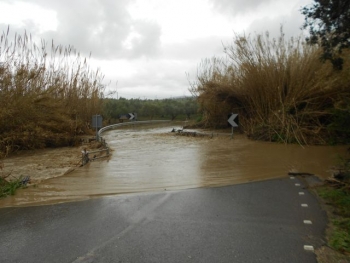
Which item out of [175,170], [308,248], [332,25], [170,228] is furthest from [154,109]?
[308,248]

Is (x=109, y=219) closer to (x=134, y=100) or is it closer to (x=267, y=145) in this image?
(x=267, y=145)

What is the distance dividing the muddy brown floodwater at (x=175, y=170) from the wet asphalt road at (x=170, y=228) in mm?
692

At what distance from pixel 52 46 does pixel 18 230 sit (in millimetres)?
13875

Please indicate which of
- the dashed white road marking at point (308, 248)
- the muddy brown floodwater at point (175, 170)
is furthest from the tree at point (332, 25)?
the dashed white road marking at point (308, 248)

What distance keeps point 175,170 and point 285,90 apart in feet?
27.0

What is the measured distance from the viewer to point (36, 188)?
21.7 feet

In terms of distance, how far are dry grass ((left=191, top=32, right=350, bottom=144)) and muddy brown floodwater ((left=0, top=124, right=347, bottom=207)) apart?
1327 millimetres

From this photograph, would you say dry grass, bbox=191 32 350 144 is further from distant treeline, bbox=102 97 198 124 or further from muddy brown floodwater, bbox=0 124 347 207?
distant treeline, bbox=102 97 198 124

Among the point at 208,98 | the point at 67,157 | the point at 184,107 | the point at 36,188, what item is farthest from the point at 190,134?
the point at 184,107

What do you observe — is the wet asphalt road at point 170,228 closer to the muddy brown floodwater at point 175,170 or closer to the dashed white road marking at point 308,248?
the dashed white road marking at point 308,248

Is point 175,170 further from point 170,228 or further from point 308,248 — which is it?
point 308,248

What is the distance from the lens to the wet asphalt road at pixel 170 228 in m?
3.59

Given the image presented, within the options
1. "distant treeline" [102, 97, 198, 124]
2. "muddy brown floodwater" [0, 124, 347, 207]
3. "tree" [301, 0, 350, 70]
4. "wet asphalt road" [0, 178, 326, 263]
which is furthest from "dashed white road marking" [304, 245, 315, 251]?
"distant treeline" [102, 97, 198, 124]

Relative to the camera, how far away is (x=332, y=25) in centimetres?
661
